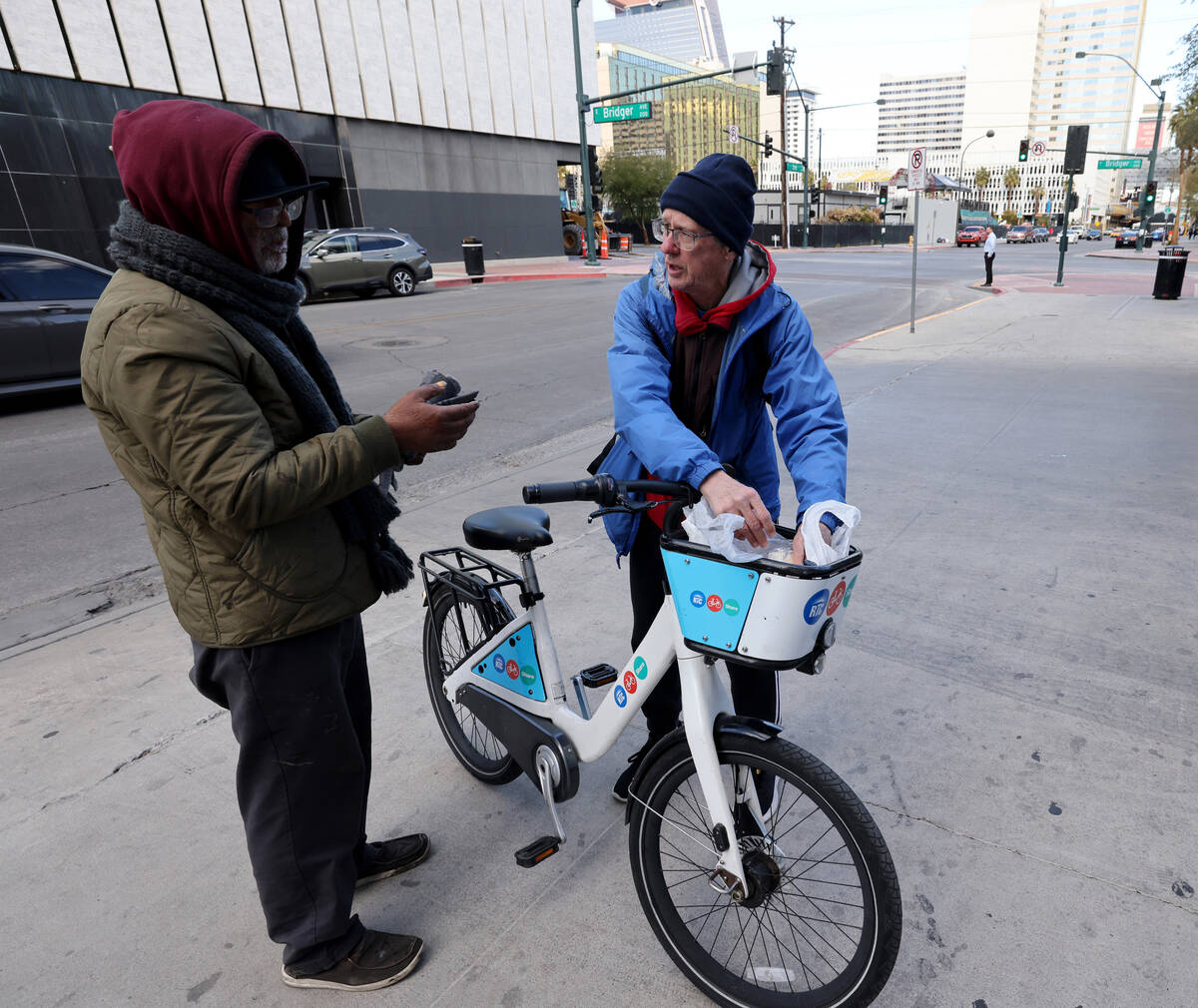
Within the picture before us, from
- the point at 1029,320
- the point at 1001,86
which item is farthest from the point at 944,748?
the point at 1001,86

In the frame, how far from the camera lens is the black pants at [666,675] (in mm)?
2281

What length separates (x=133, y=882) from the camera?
2.29 m

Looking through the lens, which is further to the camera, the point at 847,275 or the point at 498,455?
the point at 847,275

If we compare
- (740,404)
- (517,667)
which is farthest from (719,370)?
(517,667)

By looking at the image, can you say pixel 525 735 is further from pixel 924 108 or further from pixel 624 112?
pixel 924 108

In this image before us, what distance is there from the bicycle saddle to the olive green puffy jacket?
1.59ft

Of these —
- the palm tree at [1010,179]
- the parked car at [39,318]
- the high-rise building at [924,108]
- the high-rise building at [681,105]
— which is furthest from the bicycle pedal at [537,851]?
the high-rise building at [924,108]

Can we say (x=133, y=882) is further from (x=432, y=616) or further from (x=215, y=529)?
(x=215, y=529)

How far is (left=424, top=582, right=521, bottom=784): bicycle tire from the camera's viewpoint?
8.71 feet

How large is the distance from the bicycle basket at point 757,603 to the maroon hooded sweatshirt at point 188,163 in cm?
106

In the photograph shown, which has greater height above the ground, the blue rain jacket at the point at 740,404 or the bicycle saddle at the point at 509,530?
the blue rain jacket at the point at 740,404

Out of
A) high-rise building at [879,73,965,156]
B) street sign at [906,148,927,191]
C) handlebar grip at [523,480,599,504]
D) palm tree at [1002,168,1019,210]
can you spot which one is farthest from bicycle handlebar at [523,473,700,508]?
high-rise building at [879,73,965,156]

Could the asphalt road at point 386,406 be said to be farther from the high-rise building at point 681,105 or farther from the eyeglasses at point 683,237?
the high-rise building at point 681,105

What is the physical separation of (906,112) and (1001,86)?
6462cm
